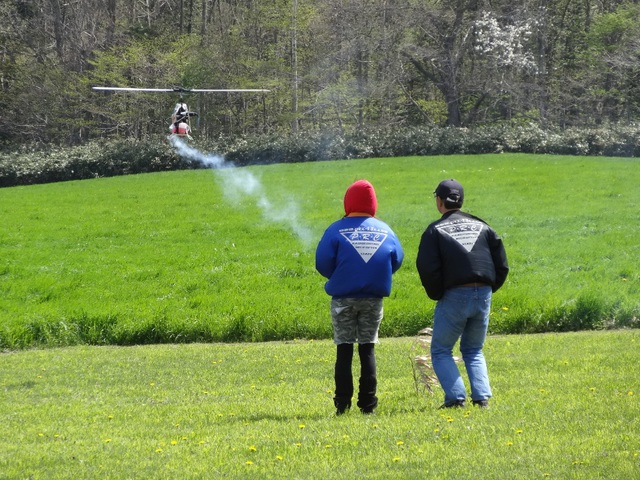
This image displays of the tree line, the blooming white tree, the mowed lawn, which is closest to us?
the mowed lawn

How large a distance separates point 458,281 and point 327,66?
42.9 metres

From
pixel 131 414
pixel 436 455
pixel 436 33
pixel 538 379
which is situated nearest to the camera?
pixel 436 455

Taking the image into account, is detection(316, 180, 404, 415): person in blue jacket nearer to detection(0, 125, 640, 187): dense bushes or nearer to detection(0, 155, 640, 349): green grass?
detection(0, 155, 640, 349): green grass

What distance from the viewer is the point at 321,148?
3878 cm

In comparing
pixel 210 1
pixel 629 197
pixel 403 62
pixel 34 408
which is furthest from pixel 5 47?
pixel 34 408

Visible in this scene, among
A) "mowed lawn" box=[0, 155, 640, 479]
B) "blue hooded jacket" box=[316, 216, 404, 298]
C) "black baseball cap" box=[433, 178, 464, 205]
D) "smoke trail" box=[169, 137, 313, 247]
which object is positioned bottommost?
"smoke trail" box=[169, 137, 313, 247]

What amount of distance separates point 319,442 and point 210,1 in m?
57.0

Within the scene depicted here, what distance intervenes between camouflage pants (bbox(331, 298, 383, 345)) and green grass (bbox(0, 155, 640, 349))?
6.46 m

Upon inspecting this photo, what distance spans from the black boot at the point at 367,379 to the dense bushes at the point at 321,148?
30675 mm

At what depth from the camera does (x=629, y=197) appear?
2508 centimetres

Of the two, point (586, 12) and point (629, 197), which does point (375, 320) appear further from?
point (586, 12)

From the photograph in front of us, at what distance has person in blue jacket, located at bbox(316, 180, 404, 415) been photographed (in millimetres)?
7195

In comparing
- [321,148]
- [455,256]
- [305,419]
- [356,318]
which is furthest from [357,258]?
[321,148]

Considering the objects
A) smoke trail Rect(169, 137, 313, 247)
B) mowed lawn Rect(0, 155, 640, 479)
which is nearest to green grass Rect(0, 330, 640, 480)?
mowed lawn Rect(0, 155, 640, 479)
